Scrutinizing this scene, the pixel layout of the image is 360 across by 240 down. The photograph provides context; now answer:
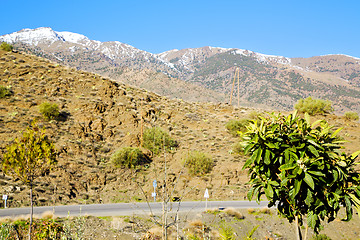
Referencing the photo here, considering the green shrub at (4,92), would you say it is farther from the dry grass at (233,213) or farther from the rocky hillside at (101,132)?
the dry grass at (233,213)

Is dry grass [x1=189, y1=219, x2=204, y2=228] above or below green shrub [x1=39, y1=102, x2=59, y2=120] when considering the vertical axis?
below

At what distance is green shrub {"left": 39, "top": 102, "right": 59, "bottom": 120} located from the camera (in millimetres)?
30269

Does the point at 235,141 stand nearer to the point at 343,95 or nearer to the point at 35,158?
the point at 35,158

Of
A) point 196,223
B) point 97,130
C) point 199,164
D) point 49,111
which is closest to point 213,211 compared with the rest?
point 196,223

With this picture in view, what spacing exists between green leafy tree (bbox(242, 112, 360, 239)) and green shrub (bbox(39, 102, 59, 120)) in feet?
99.5

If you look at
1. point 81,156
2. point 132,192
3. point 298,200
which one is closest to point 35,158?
point 298,200

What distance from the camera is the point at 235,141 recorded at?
35250mm

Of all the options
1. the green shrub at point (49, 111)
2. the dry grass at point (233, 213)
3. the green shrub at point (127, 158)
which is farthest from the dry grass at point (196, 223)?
the green shrub at point (49, 111)

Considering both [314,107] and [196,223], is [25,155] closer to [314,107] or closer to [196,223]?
[196,223]

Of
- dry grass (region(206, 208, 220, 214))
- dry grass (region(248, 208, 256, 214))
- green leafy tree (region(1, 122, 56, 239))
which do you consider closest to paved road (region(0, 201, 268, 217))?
dry grass (region(206, 208, 220, 214))

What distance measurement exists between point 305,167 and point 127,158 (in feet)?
79.7

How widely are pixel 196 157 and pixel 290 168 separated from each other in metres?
23.4

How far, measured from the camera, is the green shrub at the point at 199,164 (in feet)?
89.6

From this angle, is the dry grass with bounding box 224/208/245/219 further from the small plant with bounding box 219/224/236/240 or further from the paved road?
the small plant with bounding box 219/224/236/240
